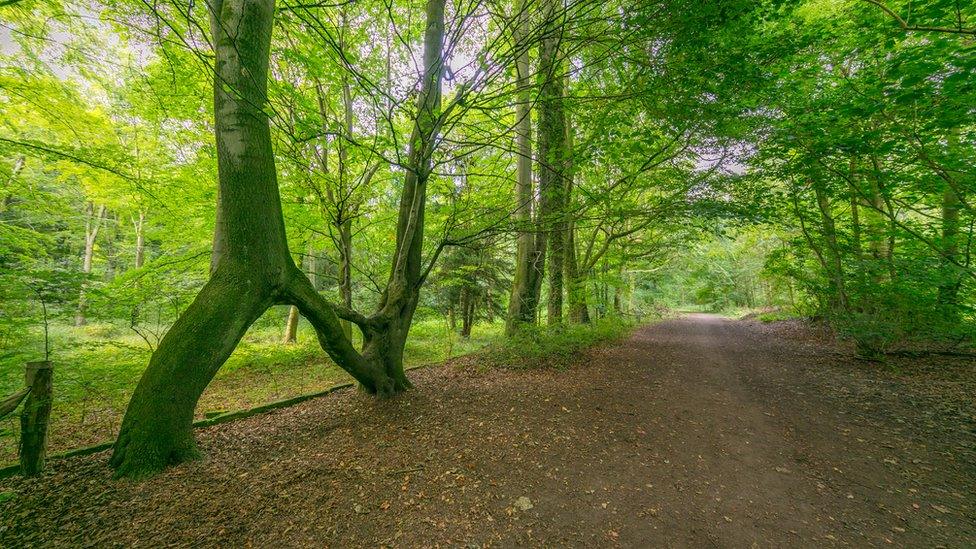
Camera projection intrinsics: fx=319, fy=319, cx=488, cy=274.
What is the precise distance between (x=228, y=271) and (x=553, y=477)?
380 centimetres

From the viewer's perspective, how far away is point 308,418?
4445 millimetres

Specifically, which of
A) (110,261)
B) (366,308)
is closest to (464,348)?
(366,308)

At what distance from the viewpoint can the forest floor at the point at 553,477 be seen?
241 cm

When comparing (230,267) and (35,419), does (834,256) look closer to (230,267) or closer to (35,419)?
(230,267)

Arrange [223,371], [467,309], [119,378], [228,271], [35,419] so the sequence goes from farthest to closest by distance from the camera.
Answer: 1. [467,309]
2. [223,371]
3. [119,378]
4. [228,271]
5. [35,419]

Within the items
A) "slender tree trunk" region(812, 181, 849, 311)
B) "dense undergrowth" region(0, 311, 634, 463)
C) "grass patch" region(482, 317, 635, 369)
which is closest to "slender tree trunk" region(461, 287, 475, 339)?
"dense undergrowth" region(0, 311, 634, 463)

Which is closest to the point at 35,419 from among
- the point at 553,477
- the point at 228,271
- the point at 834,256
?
the point at 228,271

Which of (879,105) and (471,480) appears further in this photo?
(879,105)

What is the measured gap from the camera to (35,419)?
299cm

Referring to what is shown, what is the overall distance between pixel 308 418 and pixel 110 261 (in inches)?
1038

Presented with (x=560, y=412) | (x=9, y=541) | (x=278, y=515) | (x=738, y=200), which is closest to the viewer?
(x=9, y=541)

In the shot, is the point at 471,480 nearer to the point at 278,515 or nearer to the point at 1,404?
the point at 278,515

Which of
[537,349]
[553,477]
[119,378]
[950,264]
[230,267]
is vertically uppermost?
[950,264]

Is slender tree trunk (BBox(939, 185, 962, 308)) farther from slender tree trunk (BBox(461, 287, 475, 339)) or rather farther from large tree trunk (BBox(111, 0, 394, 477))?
slender tree trunk (BBox(461, 287, 475, 339))
